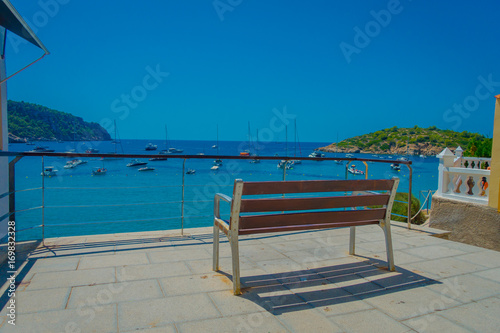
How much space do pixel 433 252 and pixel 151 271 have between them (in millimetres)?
3220

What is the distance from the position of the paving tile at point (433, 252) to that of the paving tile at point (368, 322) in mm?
1812

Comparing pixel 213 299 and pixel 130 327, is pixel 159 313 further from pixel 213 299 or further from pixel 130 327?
pixel 213 299

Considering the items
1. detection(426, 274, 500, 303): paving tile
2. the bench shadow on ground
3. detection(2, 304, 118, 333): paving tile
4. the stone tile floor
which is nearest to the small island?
the stone tile floor

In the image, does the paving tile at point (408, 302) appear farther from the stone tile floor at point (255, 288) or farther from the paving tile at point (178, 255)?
the paving tile at point (178, 255)

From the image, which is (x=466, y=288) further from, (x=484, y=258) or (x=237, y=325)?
(x=237, y=325)

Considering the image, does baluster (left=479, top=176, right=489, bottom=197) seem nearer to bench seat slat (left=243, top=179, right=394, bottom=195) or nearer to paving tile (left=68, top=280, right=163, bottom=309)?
bench seat slat (left=243, top=179, right=394, bottom=195)

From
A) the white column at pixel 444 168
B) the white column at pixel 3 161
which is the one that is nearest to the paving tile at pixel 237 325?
the white column at pixel 3 161

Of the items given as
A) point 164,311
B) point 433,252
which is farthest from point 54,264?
point 433,252

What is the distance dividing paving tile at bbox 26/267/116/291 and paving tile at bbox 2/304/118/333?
556 millimetres

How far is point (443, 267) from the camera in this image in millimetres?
3508

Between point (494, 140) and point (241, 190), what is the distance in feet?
20.1

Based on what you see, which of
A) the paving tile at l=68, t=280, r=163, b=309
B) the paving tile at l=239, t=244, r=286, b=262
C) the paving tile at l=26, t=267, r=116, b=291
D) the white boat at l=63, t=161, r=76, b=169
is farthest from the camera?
the white boat at l=63, t=161, r=76, b=169

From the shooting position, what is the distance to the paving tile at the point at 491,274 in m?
3.21

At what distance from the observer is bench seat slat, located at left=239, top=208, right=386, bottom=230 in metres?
2.73
